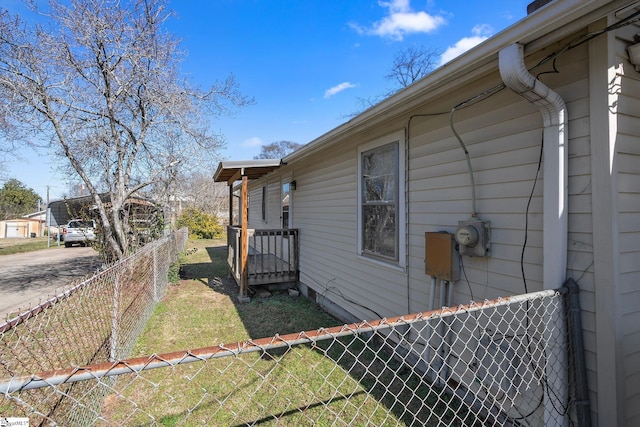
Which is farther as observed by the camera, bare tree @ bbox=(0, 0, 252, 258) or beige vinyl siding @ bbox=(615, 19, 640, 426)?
bare tree @ bbox=(0, 0, 252, 258)

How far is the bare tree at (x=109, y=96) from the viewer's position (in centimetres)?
647

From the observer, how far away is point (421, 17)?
1103 centimetres

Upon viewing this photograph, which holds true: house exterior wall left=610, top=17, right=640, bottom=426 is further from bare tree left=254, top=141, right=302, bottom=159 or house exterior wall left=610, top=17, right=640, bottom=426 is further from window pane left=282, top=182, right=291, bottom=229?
bare tree left=254, top=141, right=302, bottom=159

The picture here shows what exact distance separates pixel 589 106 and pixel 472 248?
49.5 inches

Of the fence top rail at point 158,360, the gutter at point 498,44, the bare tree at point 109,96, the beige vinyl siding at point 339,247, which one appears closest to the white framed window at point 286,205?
the beige vinyl siding at point 339,247

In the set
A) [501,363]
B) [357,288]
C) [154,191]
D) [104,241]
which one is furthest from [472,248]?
[154,191]

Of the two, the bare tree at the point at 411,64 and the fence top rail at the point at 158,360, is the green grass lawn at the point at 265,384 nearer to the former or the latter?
the fence top rail at the point at 158,360

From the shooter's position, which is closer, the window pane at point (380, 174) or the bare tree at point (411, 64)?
the window pane at point (380, 174)

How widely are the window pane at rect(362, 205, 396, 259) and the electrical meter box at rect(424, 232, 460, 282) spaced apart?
814 mm

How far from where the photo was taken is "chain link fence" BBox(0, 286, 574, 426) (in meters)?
2.00

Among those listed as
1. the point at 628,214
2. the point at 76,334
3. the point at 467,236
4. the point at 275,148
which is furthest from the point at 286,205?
the point at 275,148

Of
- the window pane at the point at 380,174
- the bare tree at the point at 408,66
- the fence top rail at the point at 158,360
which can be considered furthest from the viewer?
the bare tree at the point at 408,66

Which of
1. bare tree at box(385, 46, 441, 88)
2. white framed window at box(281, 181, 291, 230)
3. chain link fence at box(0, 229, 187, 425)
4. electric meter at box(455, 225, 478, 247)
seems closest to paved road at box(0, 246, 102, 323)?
chain link fence at box(0, 229, 187, 425)

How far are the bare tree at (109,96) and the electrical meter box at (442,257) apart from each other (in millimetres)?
6806
